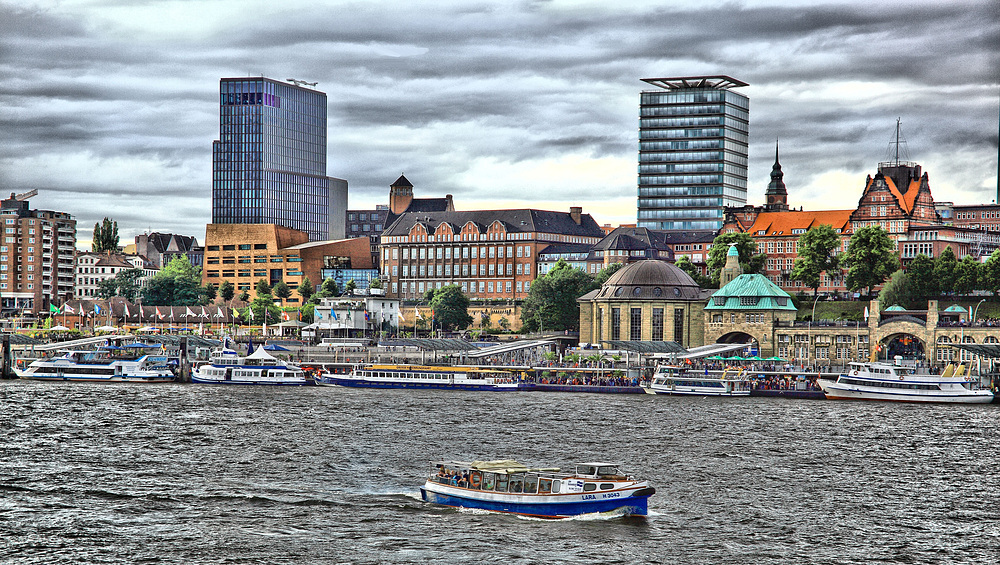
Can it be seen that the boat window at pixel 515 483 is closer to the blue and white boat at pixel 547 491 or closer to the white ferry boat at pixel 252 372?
the blue and white boat at pixel 547 491

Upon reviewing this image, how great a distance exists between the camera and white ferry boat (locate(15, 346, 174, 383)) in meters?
169

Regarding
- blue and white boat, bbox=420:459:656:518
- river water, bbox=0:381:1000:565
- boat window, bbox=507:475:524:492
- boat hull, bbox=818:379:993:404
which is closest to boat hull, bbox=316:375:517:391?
river water, bbox=0:381:1000:565

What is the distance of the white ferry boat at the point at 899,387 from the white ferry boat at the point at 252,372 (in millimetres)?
64177

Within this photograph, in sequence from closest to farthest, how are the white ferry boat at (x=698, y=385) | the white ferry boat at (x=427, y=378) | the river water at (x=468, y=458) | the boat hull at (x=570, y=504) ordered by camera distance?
the river water at (x=468, y=458), the boat hull at (x=570, y=504), the white ferry boat at (x=698, y=385), the white ferry boat at (x=427, y=378)

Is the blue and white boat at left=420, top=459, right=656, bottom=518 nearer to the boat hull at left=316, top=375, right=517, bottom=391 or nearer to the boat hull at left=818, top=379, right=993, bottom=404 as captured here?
the boat hull at left=818, top=379, right=993, bottom=404

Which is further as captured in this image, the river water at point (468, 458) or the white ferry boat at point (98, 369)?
the white ferry boat at point (98, 369)

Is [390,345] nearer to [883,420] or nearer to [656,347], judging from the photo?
[656,347]

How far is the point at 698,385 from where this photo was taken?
152 metres

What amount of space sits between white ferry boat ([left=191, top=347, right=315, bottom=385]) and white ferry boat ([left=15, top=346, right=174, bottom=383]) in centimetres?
570

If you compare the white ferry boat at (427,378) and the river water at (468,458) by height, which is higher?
the white ferry boat at (427,378)

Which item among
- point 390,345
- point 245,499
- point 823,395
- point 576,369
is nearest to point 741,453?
point 245,499

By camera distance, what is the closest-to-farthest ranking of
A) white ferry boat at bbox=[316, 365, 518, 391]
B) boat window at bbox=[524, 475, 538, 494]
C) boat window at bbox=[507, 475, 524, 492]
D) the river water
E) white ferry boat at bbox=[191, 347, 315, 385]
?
the river water, boat window at bbox=[524, 475, 538, 494], boat window at bbox=[507, 475, 524, 492], white ferry boat at bbox=[316, 365, 518, 391], white ferry boat at bbox=[191, 347, 315, 385]

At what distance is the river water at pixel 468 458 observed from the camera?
204 ft

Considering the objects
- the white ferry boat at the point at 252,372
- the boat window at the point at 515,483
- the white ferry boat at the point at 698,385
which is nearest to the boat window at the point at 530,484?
the boat window at the point at 515,483
